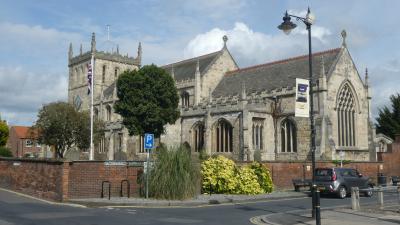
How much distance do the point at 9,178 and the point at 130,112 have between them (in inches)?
582

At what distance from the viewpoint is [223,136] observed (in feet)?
132

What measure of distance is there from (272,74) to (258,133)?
7657 millimetres

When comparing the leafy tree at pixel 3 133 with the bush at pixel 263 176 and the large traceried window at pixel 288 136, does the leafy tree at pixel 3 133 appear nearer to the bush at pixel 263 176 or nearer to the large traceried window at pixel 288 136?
the large traceried window at pixel 288 136

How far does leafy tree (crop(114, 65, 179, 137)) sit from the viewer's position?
126ft

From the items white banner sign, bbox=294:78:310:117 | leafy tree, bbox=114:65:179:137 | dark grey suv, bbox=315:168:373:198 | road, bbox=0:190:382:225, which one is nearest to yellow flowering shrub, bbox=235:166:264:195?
dark grey suv, bbox=315:168:373:198

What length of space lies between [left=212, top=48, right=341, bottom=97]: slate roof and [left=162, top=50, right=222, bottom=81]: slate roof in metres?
2.55

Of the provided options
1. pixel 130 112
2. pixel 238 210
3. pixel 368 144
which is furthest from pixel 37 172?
pixel 368 144

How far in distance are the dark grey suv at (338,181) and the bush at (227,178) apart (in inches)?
130

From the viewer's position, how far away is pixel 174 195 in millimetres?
20344

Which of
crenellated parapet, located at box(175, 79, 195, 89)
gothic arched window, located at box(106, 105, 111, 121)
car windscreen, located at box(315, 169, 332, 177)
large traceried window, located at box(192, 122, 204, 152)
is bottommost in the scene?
car windscreen, located at box(315, 169, 332, 177)

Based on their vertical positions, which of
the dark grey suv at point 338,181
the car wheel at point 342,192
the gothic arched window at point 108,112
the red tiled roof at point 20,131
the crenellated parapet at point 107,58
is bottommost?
the car wheel at point 342,192

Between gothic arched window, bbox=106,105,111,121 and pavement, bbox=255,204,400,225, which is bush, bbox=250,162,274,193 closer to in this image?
pavement, bbox=255,204,400,225

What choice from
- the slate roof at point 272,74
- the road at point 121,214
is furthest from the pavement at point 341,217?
the slate roof at point 272,74

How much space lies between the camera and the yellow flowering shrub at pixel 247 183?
2450cm
